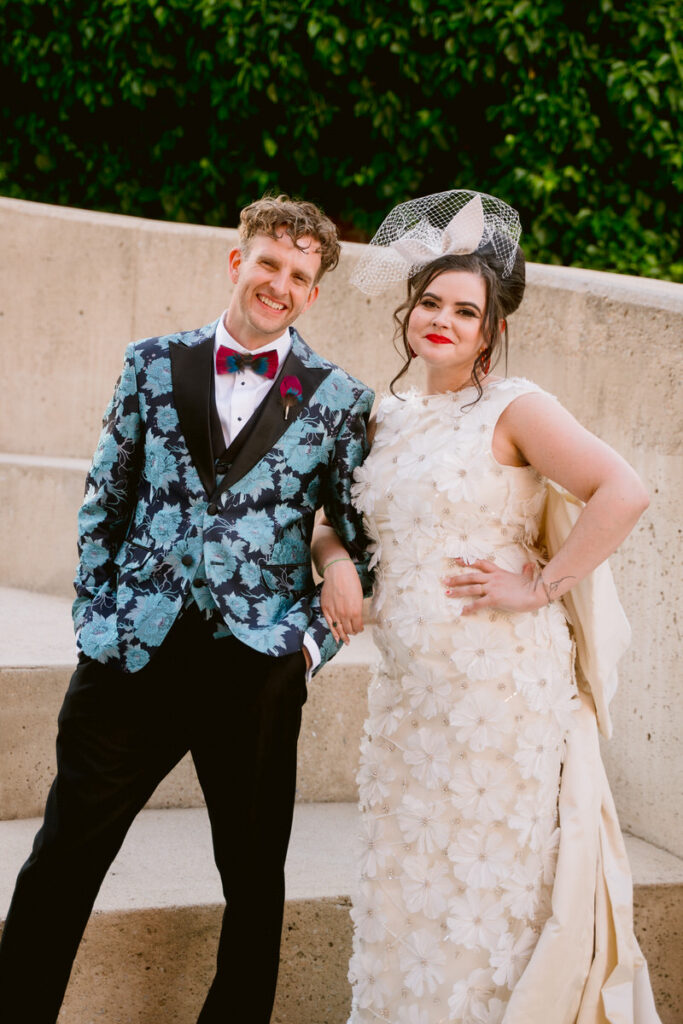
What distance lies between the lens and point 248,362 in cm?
238

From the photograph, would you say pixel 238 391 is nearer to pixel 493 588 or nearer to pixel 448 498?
pixel 448 498

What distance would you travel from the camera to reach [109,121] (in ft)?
17.9

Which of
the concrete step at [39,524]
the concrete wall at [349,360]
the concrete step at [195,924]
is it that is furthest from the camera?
the concrete step at [39,524]

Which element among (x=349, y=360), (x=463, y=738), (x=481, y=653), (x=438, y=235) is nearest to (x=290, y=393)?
(x=438, y=235)

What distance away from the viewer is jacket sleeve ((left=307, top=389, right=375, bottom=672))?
7.99ft

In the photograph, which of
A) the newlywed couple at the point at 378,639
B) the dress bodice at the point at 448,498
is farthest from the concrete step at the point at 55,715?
the dress bodice at the point at 448,498

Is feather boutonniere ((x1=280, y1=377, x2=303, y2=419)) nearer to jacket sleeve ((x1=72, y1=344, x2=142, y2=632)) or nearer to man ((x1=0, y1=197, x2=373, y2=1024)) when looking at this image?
man ((x1=0, y1=197, x2=373, y2=1024))

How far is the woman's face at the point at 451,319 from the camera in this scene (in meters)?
2.44

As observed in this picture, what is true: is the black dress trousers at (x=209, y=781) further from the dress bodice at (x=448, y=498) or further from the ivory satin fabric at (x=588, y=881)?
the ivory satin fabric at (x=588, y=881)

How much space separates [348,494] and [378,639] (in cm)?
35

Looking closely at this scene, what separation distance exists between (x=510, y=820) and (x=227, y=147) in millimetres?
3933

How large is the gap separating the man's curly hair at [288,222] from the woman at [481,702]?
26cm

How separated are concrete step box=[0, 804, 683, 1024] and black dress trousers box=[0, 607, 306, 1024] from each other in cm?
35

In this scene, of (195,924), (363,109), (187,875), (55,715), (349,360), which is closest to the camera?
(195,924)
